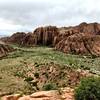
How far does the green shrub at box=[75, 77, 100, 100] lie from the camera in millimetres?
42319

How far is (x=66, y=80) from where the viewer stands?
77.2m

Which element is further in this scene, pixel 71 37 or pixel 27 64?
pixel 71 37

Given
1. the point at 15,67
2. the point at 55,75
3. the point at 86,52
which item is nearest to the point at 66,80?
the point at 55,75

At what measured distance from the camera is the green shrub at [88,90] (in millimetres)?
42319

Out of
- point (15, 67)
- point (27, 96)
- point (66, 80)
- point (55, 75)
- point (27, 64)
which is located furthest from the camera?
point (27, 64)

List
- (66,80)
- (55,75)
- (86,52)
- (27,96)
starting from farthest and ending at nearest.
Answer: (86,52)
(55,75)
(66,80)
(27,96)

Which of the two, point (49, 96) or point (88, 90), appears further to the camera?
point (88, 90)

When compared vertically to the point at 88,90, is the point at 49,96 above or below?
below

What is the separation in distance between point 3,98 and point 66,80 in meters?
34.2

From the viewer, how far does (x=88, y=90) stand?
43.2m

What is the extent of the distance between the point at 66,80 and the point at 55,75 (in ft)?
21.8

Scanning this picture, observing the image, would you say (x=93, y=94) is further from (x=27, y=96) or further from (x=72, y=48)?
(x=72, y=48)

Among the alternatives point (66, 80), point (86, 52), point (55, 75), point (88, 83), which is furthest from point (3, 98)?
point (86, 52)

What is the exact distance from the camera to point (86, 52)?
156 metres
